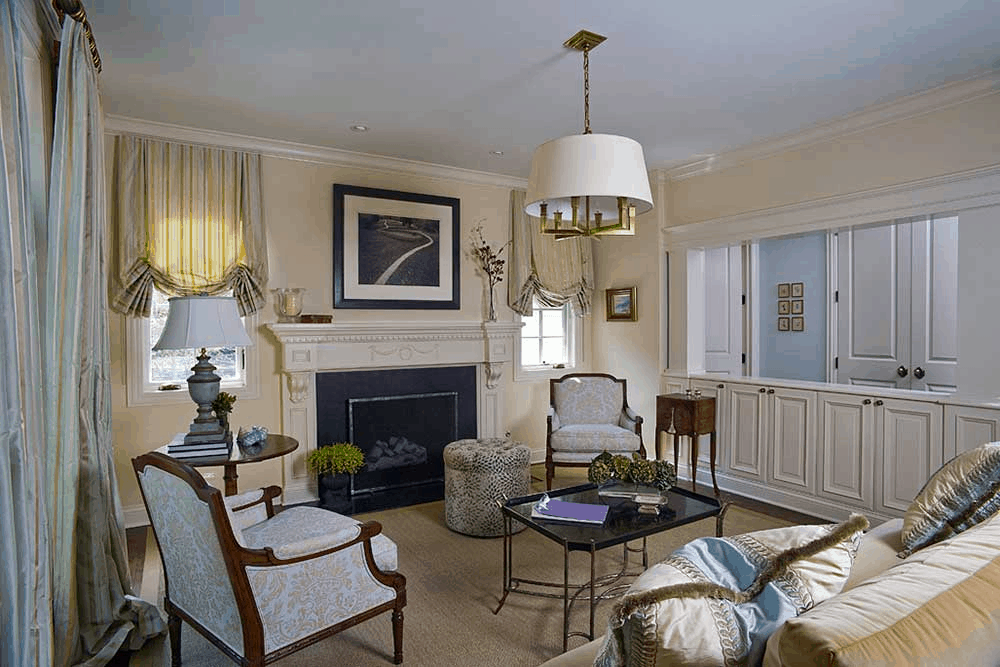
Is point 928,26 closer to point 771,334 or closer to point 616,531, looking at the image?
point 616,531

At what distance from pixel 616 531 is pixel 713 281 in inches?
144

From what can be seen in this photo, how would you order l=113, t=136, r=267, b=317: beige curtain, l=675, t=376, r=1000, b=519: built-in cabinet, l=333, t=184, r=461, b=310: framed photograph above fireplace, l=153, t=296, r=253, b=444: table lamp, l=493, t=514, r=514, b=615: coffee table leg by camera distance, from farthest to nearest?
1. l=333, t=184, r=461, b=310: framed photograph above fireplace
2. l=113, t=136, r=267, b=317: beige curtain
3. l=675, t=376, r=1000, b=519: built-in cabinet
4. l=153, t=296, r=253, b=444: table lamp
5. l=493, t=514, r=514, b=615: coffee table leg

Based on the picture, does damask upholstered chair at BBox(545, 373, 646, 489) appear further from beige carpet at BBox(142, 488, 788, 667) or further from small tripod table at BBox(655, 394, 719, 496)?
beige carpet at BBox(142, 488, 788, 667)

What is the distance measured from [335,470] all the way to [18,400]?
287cm

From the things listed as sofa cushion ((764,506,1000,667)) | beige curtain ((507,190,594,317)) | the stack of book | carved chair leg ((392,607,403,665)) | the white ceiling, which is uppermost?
the white ceiling

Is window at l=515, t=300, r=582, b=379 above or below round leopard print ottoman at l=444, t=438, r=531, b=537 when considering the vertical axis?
above

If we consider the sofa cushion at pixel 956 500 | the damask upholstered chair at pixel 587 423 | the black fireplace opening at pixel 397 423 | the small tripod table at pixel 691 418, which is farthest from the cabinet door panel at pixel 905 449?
the black fireplace opening at pixel 397 423

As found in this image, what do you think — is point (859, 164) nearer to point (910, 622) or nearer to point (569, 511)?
point (569, 511)

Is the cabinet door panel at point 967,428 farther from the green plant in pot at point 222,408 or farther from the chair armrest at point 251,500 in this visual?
the green plant in pot at point 222,408

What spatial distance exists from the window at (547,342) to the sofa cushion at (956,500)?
12.4 ft

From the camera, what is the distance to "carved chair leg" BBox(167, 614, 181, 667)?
2303mm

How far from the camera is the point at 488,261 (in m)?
5.30

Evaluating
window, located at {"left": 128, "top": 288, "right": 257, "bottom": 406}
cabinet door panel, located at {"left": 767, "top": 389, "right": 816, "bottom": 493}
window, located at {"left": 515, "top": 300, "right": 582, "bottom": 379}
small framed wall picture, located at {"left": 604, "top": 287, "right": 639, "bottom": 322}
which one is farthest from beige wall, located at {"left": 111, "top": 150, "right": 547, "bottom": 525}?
cabinet door panel, located at {"left": 767, "top": 389, "right": 816, "bottom": 493}

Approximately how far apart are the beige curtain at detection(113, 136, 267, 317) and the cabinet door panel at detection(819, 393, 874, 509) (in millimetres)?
4055
